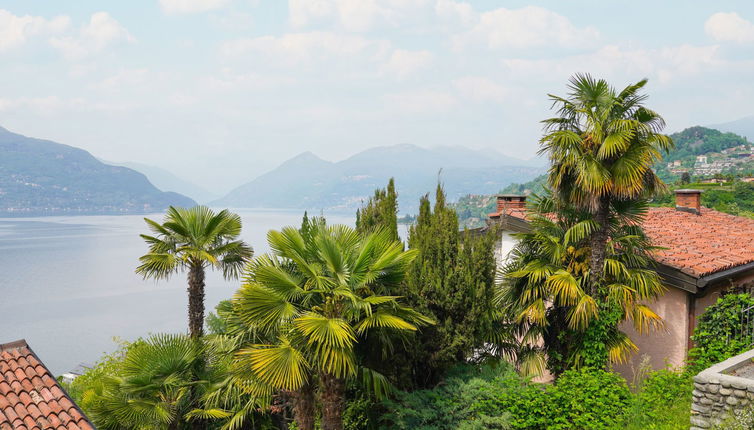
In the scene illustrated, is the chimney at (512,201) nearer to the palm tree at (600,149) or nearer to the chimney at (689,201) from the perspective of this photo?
the chimney at (689,201)

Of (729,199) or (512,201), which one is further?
(729,199)

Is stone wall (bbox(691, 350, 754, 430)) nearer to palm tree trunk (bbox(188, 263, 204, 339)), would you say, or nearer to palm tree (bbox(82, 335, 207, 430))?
palm tree (bbox(82, 335, 207, 430))

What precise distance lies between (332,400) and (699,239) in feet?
33.0

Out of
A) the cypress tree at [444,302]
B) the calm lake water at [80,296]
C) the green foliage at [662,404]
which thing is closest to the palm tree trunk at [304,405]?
the cypress tree at [444,302]

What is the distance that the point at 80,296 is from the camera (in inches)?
3118

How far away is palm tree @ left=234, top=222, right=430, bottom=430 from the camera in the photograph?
26.6ft

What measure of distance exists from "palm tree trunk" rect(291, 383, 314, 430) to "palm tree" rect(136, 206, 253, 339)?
4576 mm

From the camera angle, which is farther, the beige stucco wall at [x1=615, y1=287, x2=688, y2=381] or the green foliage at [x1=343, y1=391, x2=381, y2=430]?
the beige stucco wall at [x1=615, y1=287, x2=688, y2=381]

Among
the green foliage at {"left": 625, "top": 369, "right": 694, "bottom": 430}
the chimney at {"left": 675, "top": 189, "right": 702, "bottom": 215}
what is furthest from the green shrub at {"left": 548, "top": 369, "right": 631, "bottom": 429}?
the chimney at {"left": 675, "top": 189, "right": 702, "bottom": 215}

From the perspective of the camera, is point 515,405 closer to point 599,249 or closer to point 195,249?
point 599,249

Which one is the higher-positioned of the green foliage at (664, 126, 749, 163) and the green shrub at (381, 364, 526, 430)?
the green foliage at (664, 126, 749, 163)

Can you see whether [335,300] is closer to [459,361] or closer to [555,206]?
[459,361]

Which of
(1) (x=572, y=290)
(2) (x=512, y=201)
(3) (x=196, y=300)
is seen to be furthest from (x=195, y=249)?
(2) (x=512, y=201)

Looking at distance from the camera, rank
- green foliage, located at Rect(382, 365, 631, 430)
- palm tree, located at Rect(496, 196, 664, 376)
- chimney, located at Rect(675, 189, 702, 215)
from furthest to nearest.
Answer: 1. chimney, located at Rect(675, 189, 702, 215)
2. palm tree, located at Rect(496, 196, 664, 376)
3. green foliage, located at Rect(382, 365, 631, 430)
